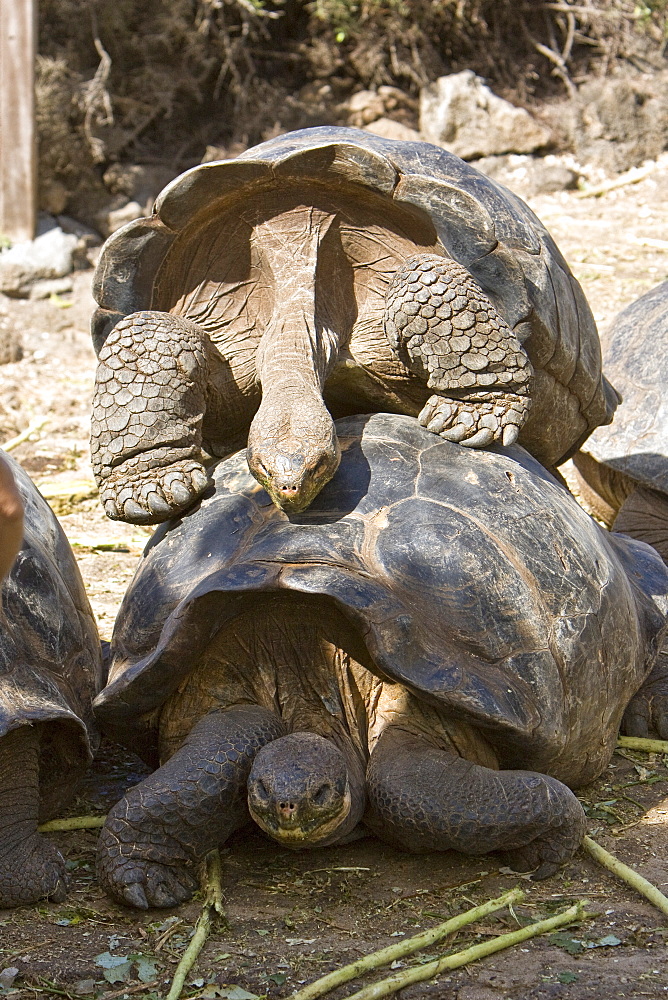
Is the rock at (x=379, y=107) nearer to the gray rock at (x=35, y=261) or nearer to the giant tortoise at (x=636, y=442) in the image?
the gray rock at (x=35, y=261)

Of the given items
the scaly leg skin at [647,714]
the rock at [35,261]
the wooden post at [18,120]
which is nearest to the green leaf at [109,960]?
the scaly leg skin at [647,714]

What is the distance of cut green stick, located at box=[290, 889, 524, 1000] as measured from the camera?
2314mm

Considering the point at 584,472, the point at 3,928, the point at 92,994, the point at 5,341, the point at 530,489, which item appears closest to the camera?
the point at 92,994

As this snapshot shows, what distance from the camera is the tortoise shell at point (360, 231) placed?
337 centimetres

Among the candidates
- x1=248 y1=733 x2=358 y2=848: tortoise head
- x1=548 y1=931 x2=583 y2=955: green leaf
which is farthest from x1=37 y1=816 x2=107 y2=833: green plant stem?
x1=548 y1=931 x2=583 y2=955: green leaf

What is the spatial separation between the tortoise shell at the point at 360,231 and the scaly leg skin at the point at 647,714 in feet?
3.09

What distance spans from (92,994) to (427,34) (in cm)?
1084

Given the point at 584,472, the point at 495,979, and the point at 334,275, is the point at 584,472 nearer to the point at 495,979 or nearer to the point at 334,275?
the point at 334,275

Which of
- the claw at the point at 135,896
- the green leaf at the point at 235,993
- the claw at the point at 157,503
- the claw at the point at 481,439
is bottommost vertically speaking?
the claw at the point at 135,896

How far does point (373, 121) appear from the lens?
37.1 feet

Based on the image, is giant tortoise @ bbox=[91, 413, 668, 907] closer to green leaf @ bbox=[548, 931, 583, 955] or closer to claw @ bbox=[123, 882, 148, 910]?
claw @ bbox=[123, 882, 148, 910]

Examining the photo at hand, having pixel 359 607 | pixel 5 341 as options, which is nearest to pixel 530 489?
pixel 359 607

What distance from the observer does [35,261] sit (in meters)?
9.89

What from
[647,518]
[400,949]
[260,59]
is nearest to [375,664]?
[400,949]
